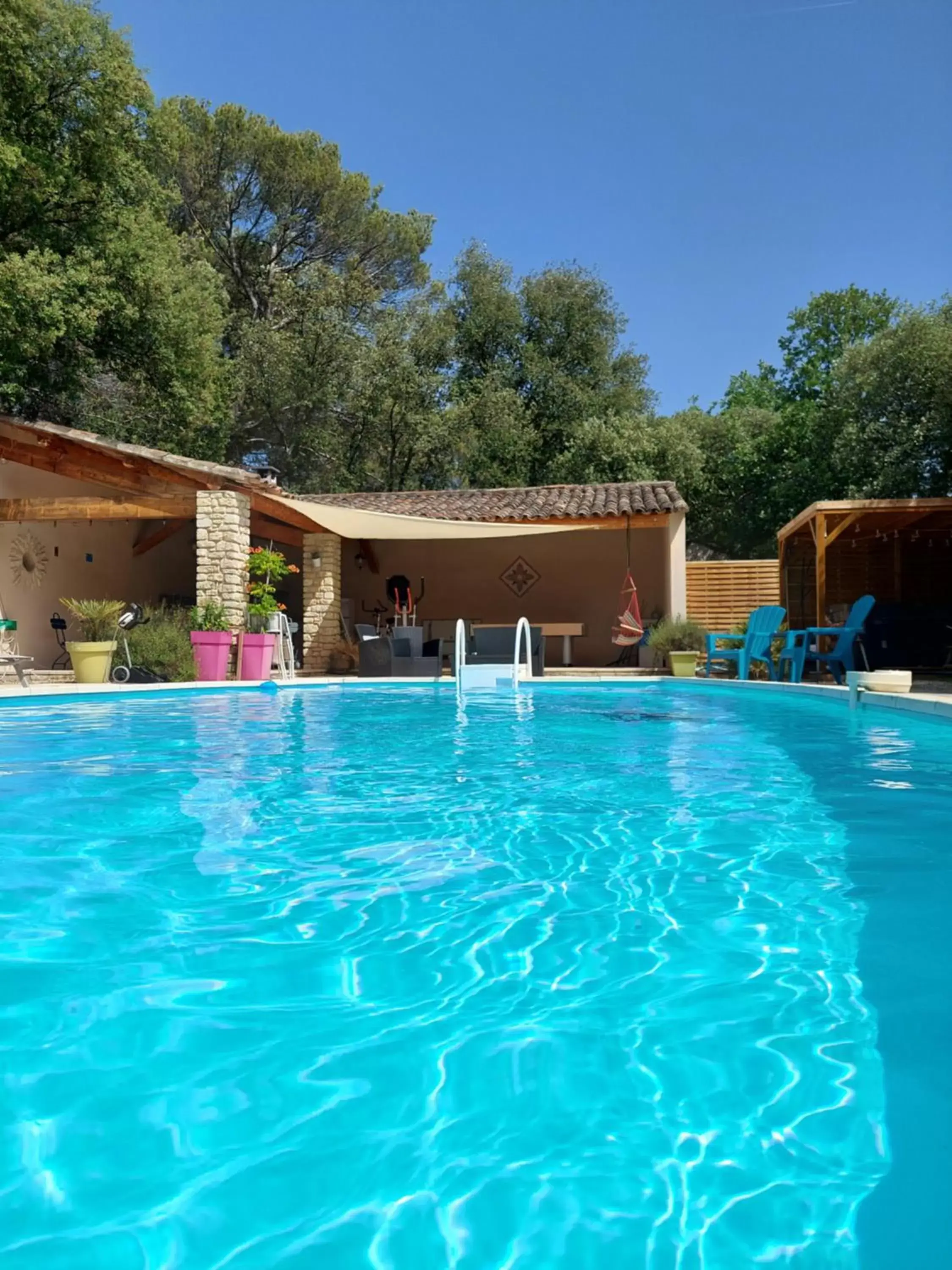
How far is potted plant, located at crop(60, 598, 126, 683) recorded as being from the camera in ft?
38.5

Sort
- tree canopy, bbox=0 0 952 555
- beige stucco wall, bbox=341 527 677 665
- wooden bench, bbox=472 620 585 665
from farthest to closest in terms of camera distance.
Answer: beige stucco wall, bbox=341 527 677 665, tree canopy, bbox=0 0 952 555, wooden bench, bbox=472 620 585 665

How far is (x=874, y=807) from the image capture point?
446 cm

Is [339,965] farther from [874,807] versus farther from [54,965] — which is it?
[874,807]

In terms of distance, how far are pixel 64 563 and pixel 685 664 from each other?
33.9 feet

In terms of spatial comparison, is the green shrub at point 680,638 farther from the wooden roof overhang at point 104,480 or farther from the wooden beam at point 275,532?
the wooden beam at point 275,532

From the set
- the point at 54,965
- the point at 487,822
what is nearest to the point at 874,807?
the point at 487,822

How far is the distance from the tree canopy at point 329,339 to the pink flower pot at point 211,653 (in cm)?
661

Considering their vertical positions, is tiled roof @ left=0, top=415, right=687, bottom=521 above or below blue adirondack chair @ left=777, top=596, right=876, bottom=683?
above

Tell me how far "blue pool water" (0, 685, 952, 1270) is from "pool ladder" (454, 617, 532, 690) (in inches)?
280

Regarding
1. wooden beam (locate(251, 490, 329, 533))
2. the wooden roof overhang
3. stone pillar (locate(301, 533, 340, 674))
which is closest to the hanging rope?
wooden beam (locate(251, 490, 329, 533))

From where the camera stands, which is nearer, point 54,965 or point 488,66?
point 54,965

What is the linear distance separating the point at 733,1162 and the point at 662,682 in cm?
1154

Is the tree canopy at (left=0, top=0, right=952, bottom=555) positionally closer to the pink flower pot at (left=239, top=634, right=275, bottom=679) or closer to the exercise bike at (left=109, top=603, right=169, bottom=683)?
the exercise bike at (left=109, top=603, right=169, bottom=683)

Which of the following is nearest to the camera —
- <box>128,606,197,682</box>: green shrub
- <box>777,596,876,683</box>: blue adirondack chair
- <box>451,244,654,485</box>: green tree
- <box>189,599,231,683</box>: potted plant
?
<box>777,596,876,683</box>: blue adirondack chair
